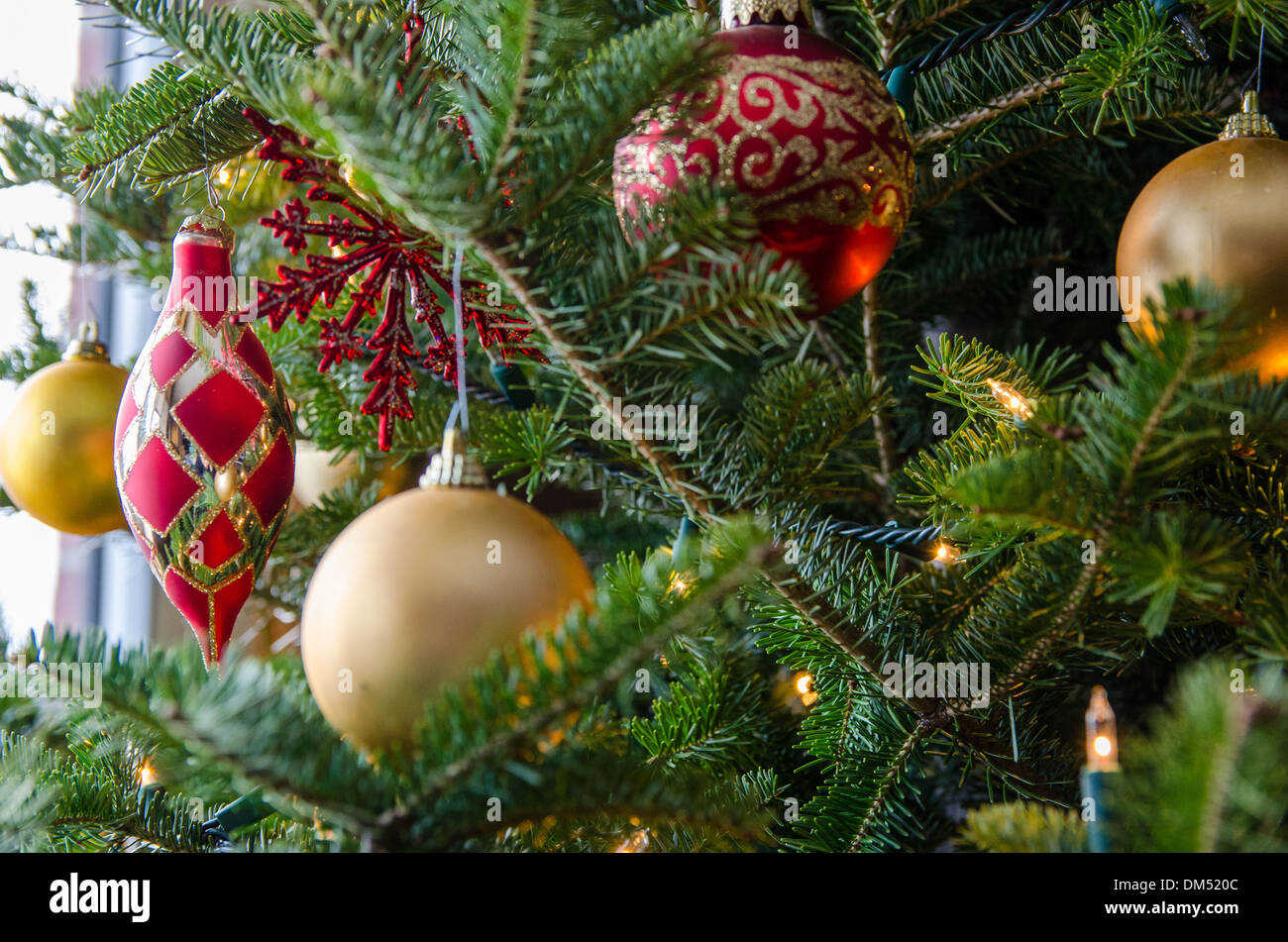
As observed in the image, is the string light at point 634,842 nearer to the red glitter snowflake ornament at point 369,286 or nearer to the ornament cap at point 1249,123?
the red glitter snowflake ornament at point 369,286

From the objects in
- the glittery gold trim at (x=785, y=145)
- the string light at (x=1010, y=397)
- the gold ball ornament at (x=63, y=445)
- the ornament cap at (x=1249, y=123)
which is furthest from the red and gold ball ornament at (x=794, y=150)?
the gold ball ornament at (x=63, y=445)

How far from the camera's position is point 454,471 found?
44 cm

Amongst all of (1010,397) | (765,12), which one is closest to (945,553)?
(1010,397)

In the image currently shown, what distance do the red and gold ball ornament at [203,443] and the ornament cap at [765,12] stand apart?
331 mm

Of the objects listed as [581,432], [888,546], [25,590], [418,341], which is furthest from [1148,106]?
[25,590]

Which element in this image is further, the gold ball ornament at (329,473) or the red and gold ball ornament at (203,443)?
the gold ball ornament at (329,473)

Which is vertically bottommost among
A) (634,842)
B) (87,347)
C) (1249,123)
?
(634,842)

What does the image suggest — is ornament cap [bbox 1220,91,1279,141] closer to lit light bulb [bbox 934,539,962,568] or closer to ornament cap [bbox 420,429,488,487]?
lit light bulb [bbox 934,539,962,568]

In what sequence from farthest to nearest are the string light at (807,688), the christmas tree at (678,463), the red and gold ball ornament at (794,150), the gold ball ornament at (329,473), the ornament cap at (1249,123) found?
the gold ball ornament at (329,473), the string light at (807,688), the ornament cap at (1249,123), the red and gold ball ornament at (794,150), the christmas tree at (678,463)

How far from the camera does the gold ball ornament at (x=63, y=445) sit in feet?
2.51

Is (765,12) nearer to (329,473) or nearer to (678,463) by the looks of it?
(678,463)

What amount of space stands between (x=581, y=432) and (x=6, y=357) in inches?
27.9

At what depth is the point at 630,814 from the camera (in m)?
0.39

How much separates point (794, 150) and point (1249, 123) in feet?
1.07
